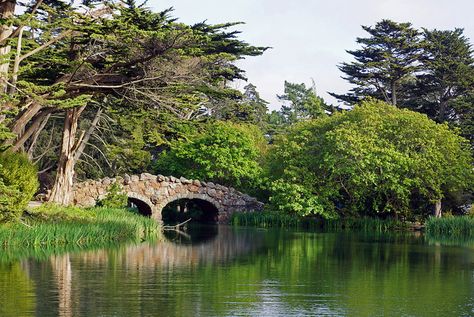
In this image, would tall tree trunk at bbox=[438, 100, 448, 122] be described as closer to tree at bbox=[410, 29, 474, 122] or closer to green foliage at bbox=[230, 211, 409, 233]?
tree at bbox=[410, 29, 474, 122]

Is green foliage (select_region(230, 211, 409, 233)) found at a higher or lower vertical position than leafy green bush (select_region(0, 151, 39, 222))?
lower

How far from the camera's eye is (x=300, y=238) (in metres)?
33.7

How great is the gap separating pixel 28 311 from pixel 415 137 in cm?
3204

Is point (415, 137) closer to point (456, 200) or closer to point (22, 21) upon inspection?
point (456, 200)

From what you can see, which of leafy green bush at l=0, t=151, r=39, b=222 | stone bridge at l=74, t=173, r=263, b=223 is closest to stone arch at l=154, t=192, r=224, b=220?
stone bridge at l=74, t=173, r=263, b=223

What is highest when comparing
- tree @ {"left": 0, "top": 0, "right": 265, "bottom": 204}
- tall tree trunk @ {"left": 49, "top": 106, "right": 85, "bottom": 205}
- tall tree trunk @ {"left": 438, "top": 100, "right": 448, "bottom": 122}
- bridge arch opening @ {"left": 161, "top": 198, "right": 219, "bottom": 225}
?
tall tree trunk @ {"left": 438, "top": 100, "right": 448, "bottom": 122}

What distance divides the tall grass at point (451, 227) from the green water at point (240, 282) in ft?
33.3

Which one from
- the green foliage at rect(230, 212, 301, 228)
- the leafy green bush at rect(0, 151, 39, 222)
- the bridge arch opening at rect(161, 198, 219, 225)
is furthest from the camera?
the bridge arch opening at rect(161, 198, 219, 225)

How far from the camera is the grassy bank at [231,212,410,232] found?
4250cm

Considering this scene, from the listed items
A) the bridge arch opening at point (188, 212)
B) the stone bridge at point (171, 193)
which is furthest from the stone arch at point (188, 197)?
the bridge arch opening at point (188, 212)

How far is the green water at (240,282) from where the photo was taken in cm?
1390

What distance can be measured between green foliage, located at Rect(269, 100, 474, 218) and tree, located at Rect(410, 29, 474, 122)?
6251 millimetres

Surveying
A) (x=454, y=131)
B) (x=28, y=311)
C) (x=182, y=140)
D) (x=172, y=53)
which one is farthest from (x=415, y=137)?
(x=28, y=311)

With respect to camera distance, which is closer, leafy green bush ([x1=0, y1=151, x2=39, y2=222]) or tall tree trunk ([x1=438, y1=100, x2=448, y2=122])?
leafy green bush ([x1=0, y1=151, x2=39, y2=222])
